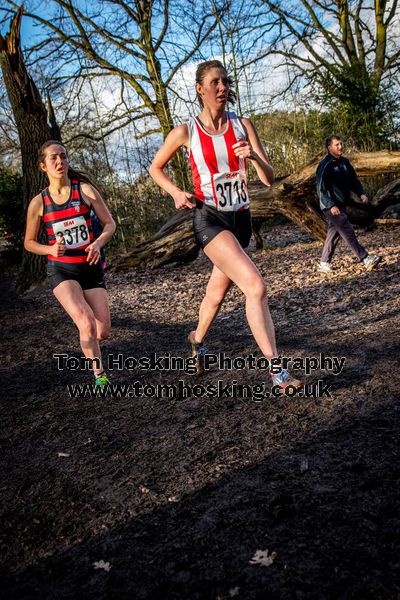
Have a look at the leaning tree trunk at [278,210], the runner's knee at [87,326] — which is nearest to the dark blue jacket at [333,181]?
the leaning tree trunk at [278,210]

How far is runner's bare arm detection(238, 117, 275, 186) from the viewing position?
313 cm

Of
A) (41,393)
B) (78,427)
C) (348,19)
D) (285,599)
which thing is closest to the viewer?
(285,599)

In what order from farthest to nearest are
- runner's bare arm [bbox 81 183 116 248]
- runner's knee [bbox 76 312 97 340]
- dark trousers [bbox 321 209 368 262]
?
dark trousers [bbox 321 209 368 262], runner's bare arm [bbox 81 183 116 248], runner's knee [bbox 76 312 97 340]

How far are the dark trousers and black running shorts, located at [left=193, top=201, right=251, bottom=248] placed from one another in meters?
4.25

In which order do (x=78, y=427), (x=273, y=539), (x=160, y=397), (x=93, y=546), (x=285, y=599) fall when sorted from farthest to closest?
(x=160, y=397) < (x=78, y=427) < (x=93, y=546) < (x=273, y=539) < (x=285, y=599)

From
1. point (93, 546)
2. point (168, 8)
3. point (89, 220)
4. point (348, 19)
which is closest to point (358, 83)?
point (348, 19)

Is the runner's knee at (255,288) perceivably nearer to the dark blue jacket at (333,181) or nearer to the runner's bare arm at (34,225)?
the runner's bare arm at (34,225)

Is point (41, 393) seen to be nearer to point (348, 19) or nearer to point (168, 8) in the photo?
point (168, 8)

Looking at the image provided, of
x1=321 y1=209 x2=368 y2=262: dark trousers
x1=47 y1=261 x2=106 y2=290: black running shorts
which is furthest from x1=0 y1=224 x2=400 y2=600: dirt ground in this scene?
x1=321 y1=209 x2=368 y2=262: dark trousers

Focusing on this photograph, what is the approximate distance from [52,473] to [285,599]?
1636 millimetres

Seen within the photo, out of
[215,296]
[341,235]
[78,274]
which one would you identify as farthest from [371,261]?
[78,274]

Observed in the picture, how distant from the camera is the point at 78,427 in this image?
11.1 ft

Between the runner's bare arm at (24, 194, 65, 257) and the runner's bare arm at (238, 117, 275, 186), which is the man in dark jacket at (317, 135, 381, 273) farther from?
the runner's bare arm at (24, 194, 65, 257)

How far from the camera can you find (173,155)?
3.40 meters
